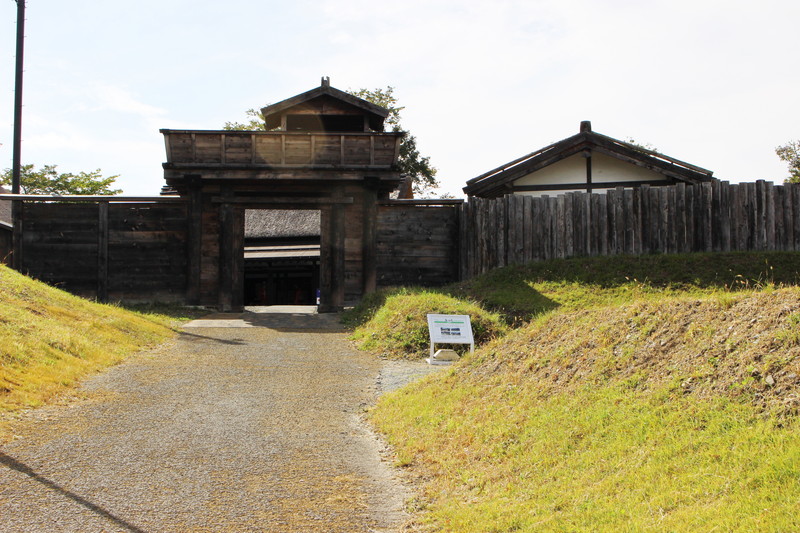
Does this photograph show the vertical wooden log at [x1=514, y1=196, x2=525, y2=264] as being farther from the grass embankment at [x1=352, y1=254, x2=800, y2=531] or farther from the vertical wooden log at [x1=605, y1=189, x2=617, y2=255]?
the grass embankment at [x1=352, y1=254, x2=800, y2=531]

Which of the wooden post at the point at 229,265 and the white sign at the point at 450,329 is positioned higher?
the wooden post at the point at 229,265

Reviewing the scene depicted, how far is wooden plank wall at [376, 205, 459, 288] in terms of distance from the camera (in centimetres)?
1961

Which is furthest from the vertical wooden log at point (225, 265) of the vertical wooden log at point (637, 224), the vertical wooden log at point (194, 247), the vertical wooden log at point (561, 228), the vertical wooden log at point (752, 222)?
the vertical wooden log at point (752, 222)

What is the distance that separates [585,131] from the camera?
71.9 feet

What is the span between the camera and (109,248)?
19.5 metres

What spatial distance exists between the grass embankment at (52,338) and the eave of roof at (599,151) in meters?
11.4

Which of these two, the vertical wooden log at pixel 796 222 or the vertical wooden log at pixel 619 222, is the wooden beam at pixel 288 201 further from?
the vertical wooden log at pixel 796 222

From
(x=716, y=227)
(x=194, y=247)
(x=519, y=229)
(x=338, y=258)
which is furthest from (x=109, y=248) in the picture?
(x=716, y=227)

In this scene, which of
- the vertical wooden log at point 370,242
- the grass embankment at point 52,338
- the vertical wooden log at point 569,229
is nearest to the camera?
the grass embankment at point 52,338

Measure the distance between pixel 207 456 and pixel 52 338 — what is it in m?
5.52

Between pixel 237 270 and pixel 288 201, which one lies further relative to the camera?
pixel 288 201

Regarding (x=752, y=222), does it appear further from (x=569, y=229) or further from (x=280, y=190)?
(x=280, y=190)

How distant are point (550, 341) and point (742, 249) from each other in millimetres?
10223

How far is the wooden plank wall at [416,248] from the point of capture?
64.3 feet
